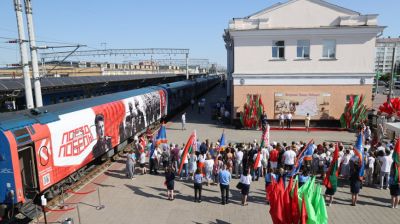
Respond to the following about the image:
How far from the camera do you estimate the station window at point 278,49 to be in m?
22.9

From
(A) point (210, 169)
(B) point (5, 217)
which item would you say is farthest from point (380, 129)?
(B) point (5, 217)

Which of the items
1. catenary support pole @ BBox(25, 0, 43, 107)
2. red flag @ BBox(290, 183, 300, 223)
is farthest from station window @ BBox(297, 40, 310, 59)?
red flag @ BBox(290, 183, 300, 223)

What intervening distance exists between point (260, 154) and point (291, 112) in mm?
12035

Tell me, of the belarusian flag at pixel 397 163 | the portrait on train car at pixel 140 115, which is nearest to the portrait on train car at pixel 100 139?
the portrait on train car at pixel 140 115

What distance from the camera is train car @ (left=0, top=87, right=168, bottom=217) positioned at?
8.46m

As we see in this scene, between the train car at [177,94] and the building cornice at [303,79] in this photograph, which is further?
the train car at [177,94]

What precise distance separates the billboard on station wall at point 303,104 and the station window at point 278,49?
2.72 metres

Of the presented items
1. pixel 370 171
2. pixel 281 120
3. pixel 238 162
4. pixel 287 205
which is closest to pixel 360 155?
pixel 370 171

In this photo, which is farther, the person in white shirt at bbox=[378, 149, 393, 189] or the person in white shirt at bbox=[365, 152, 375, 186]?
the person in white shirt at bbox=[365, 152, 375, 186]

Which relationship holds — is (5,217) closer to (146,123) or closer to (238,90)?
(146,123)

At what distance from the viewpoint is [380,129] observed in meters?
18.3

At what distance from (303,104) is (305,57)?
3.34 m

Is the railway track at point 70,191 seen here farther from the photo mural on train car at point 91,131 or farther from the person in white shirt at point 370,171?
the person in white shirt at point 370,171

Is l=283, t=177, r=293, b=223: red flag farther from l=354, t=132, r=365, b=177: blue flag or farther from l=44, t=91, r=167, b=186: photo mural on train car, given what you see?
l=44, t=91, r=167, b=186: photo mural on train car
